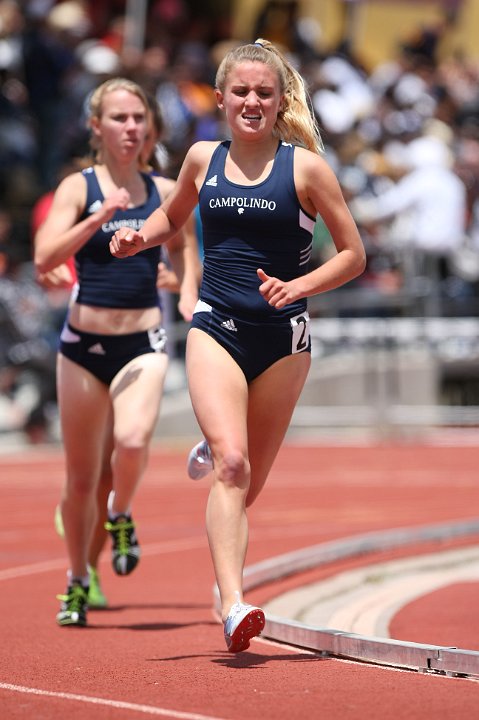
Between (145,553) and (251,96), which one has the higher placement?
(251,96)

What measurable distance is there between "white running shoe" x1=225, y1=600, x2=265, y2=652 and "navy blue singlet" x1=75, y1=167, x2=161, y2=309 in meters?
2.59

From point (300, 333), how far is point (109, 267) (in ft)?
5.90

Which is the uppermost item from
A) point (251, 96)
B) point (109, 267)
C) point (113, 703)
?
point (251, 96)

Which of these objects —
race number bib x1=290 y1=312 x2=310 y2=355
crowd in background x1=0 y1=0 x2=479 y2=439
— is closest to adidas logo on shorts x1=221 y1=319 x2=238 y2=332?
race number bib x1=290 y1=312 x2=310 y2=355

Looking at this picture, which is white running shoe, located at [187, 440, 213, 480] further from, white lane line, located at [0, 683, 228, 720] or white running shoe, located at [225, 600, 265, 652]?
white lane line, located at [0, 683, 228, 720]

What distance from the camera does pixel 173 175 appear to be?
1592 cm

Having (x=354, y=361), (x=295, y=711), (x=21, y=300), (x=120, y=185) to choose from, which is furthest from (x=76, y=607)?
(x=354, y=361)

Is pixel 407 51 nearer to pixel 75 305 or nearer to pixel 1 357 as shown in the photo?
pixel 1 357

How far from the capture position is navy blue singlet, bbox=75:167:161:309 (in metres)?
8.56

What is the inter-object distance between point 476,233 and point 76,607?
1357cm

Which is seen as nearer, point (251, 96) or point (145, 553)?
point (251, 96)

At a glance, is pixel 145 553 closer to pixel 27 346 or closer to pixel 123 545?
pixel 123 545

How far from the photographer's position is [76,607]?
8211 millimetres

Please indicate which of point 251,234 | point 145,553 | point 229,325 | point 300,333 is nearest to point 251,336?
point 229,325
